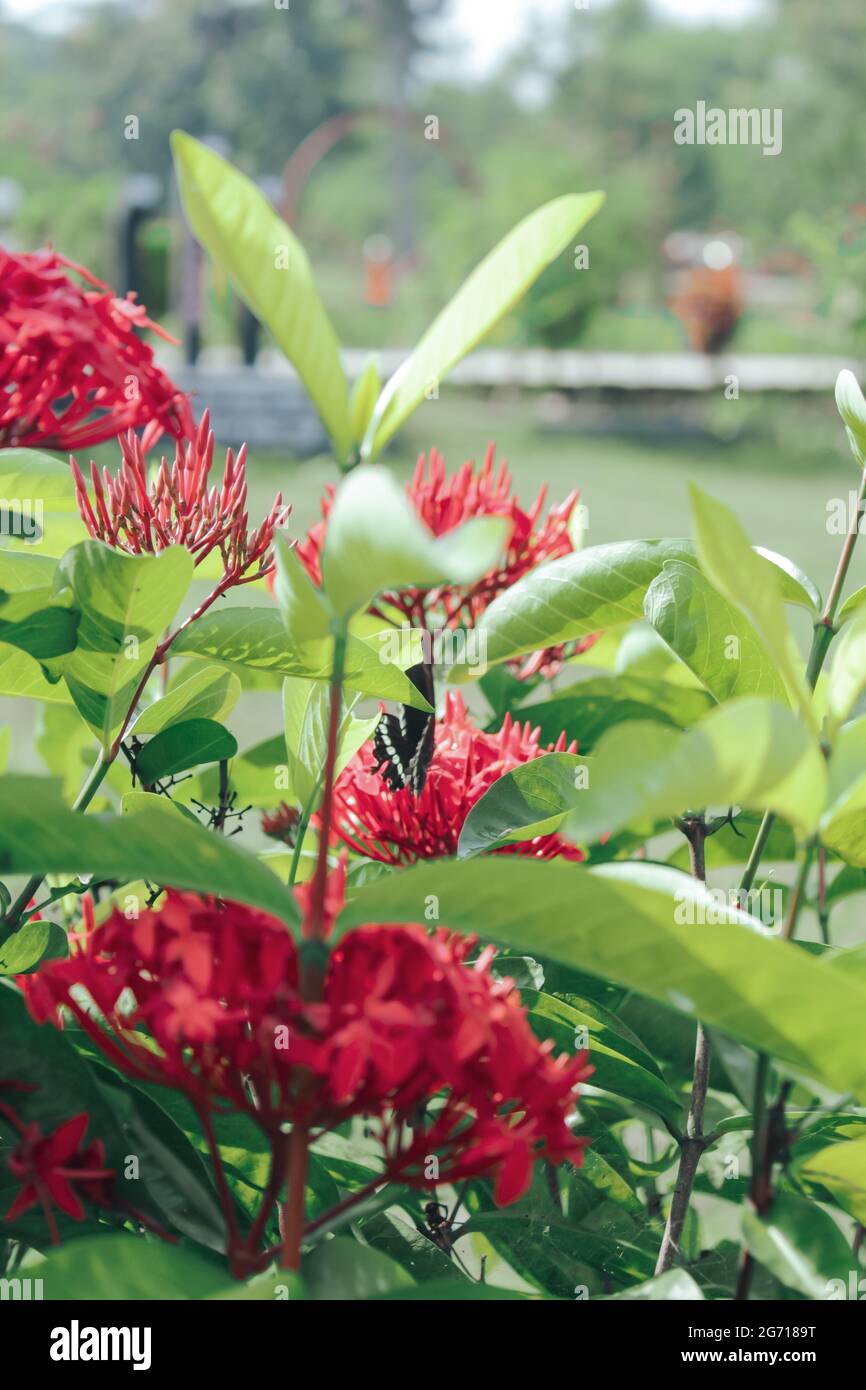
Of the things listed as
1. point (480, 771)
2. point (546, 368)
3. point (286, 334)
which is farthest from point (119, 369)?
point (546, 368)

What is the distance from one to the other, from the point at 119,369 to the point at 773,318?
25.1 m

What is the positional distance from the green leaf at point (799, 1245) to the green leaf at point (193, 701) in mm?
406

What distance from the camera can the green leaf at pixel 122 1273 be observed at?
21.9 inches

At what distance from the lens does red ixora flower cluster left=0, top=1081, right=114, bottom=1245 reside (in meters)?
0.59

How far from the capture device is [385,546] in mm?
465

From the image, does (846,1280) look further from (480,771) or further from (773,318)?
(773,318)

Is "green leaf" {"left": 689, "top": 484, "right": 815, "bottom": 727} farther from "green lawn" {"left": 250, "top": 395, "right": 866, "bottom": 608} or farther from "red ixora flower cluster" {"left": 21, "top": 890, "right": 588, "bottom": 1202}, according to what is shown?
"green lawn" {"left": 250, "top": 395, "right": 866, "bottom": 608}

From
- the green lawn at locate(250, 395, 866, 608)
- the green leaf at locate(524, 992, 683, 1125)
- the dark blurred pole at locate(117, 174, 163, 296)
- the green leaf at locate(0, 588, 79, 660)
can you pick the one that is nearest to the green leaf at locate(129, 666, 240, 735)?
the green leaf at locate(0, 588, 79, 660)

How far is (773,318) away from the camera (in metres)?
24.3

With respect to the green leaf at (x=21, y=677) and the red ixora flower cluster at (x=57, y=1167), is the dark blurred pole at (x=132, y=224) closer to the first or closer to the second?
the green leaf at (x=21, y=677)

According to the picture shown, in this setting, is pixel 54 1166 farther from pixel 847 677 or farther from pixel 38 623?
pixel 847 677

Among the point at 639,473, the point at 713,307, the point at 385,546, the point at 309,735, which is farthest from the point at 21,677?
the point at 713,307

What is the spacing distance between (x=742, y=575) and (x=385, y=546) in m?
0.18

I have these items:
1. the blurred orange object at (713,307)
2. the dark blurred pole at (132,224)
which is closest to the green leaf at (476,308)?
the dark blurred pole at (132,224)
